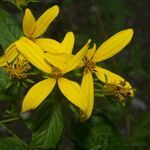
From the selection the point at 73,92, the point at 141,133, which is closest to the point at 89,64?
the point at 73,92

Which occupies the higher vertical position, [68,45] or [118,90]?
[68,45]

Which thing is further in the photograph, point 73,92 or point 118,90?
point 118,90

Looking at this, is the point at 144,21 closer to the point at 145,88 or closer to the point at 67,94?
the point at 145,88

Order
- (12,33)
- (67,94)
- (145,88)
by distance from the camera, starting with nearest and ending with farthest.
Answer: (67,94) → (12,33) → (145,88)

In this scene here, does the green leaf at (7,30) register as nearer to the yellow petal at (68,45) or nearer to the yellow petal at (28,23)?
the yellow petal at (28,23)

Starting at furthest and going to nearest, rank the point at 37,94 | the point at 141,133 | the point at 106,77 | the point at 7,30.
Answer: the point at 141,133 → the point at 7,30 → the point at 106,77 → the point at 37,94

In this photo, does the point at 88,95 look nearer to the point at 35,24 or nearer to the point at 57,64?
the point at 57,64

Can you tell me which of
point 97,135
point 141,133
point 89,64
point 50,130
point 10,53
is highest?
point 10,53

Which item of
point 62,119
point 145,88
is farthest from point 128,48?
point 62,119
